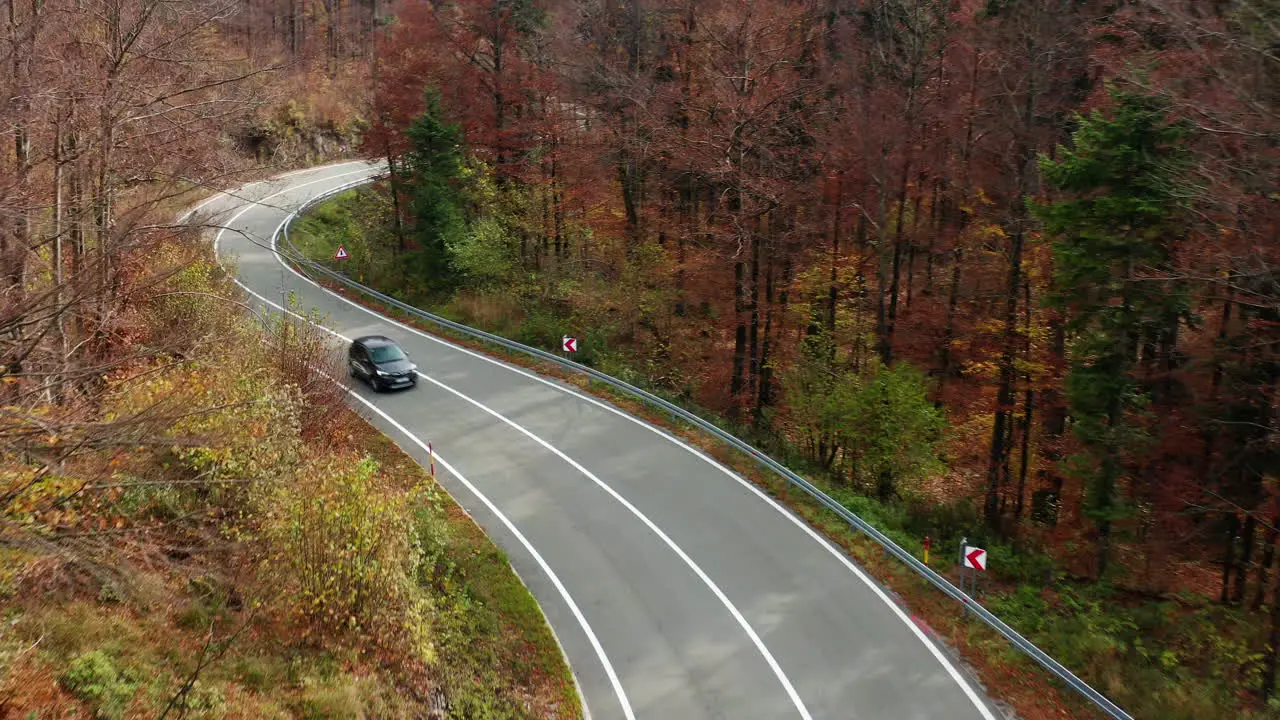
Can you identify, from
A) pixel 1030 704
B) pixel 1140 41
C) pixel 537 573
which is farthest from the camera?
pixel 1140 41

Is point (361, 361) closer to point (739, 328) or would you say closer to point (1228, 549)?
point (739, 328)

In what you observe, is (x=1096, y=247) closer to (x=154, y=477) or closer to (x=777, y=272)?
(x=777, y=272)

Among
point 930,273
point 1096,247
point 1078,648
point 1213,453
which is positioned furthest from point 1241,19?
point 930,273

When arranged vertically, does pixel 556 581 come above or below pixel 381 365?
below

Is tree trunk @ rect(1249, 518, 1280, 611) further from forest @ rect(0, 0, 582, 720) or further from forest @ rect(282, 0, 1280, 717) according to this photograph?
forest @ rect(0, 0, 582, 720)

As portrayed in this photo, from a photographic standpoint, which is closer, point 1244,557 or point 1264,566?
point 1264,566

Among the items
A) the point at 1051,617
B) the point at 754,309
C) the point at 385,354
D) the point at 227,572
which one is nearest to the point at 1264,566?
the point at 1051,617
